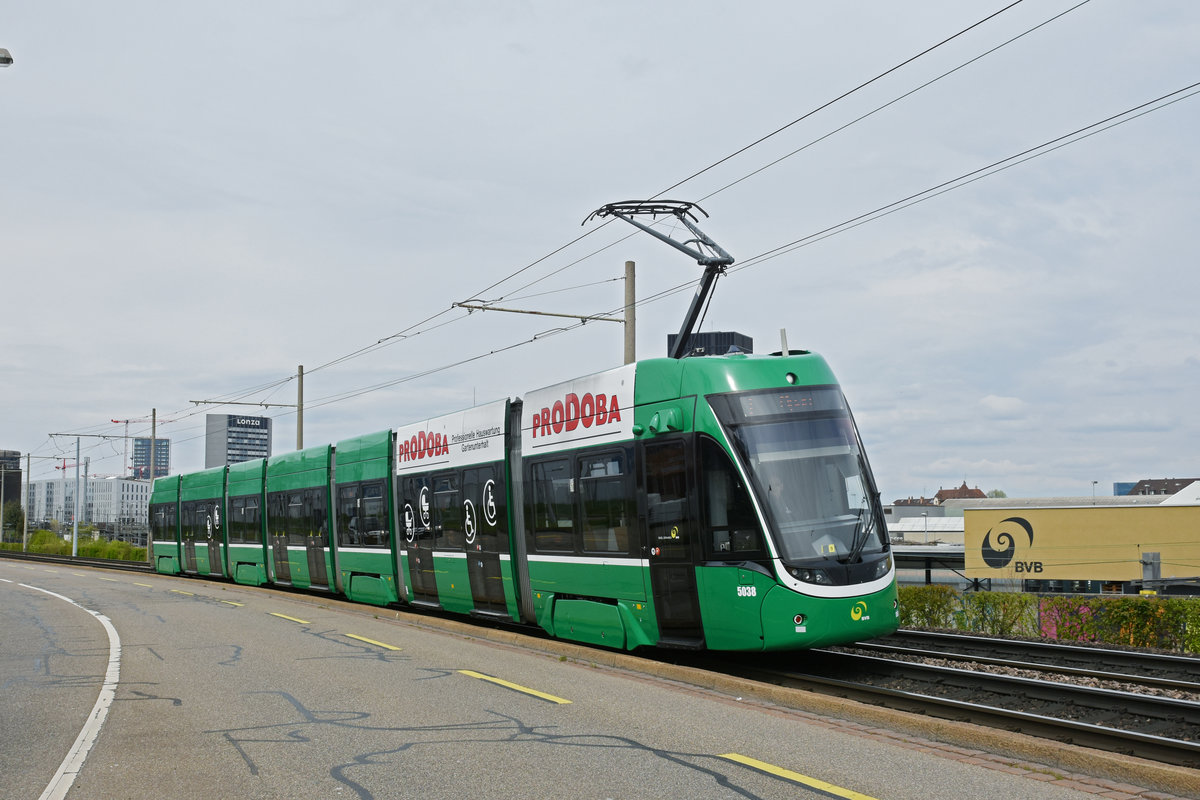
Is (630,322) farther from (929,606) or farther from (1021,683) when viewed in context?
(1021,683)

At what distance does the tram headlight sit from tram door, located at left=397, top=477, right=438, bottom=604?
8912 mm

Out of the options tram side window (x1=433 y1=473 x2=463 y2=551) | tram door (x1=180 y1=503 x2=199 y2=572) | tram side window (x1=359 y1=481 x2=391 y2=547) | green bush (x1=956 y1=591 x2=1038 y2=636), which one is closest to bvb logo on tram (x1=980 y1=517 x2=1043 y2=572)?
green bush (x1=956 y1=591 x2=1038 y2=636)

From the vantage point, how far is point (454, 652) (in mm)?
14141

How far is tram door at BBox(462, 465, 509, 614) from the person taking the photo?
16.3m

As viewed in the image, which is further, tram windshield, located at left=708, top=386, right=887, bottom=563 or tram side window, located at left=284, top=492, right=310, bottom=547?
tram side window, located at left=284, top=492, right=310, bottom=547

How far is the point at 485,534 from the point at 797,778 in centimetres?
1010

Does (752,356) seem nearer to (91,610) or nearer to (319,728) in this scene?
(319,728)

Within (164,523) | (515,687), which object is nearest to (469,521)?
(515,687)

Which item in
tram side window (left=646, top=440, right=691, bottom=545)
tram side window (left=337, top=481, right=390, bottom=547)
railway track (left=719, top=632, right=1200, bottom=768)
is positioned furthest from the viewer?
tram side window (left=337, top=481, right=390, bottom=547)

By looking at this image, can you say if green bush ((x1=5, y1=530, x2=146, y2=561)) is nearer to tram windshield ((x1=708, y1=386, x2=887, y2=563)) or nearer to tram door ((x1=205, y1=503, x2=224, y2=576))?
tram door ((x1=205, y1=503, x2=224, y2=576))

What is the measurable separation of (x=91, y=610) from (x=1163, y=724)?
20315 millimetres

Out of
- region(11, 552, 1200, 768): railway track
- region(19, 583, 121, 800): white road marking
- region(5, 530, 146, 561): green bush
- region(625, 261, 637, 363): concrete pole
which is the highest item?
region(625, 261, 637, 363): concrete pole

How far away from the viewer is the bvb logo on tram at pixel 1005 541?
36188 mm

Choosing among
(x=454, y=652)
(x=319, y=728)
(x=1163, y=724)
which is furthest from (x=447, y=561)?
(x=1163, y=724)
